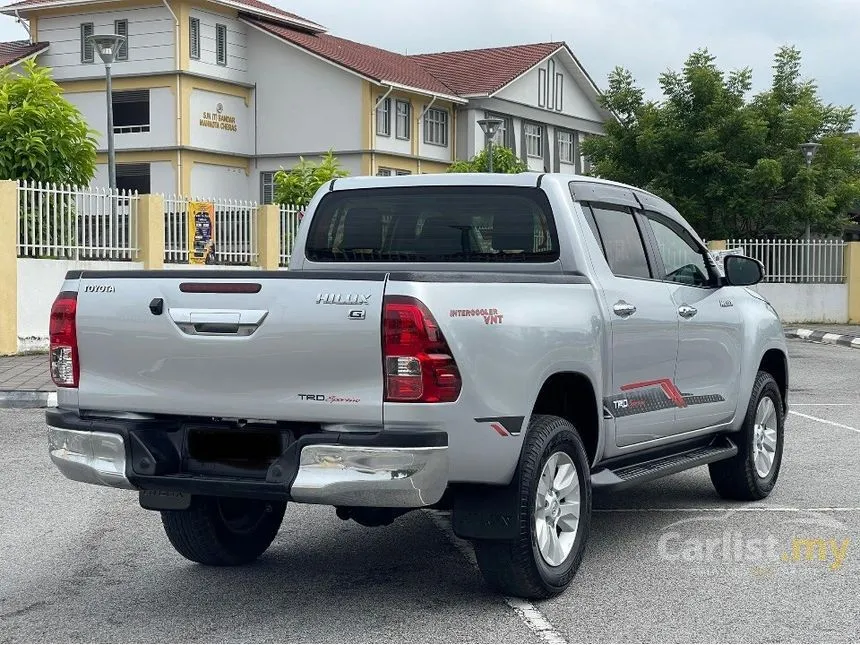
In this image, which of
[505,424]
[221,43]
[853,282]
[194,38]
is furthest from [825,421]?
[221,43]

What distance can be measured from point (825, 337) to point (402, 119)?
888 inches

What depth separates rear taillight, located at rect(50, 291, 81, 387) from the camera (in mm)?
5695

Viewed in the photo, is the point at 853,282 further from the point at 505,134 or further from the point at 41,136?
the point at 505,134

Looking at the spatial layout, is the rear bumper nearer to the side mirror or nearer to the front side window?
the front side window

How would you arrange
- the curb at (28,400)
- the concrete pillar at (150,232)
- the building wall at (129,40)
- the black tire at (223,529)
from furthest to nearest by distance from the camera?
the building wall at (129,40), the concrete pillar at (150,232), the curb at (28,400), the black tire at (223,529)

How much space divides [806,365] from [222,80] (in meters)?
28.0

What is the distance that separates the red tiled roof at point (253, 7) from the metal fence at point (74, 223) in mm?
23112

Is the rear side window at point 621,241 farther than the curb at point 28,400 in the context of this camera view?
No

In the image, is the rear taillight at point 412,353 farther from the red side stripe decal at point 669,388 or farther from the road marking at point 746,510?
the road marking at point 746,510

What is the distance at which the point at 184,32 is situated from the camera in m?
41.9

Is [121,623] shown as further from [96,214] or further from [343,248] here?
[96,214]

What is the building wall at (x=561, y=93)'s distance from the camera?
4988 cm

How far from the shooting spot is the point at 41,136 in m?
20.4

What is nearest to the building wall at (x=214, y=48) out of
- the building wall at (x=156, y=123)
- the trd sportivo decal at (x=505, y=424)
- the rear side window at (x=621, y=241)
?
the building wall at (x=156, y=123)
